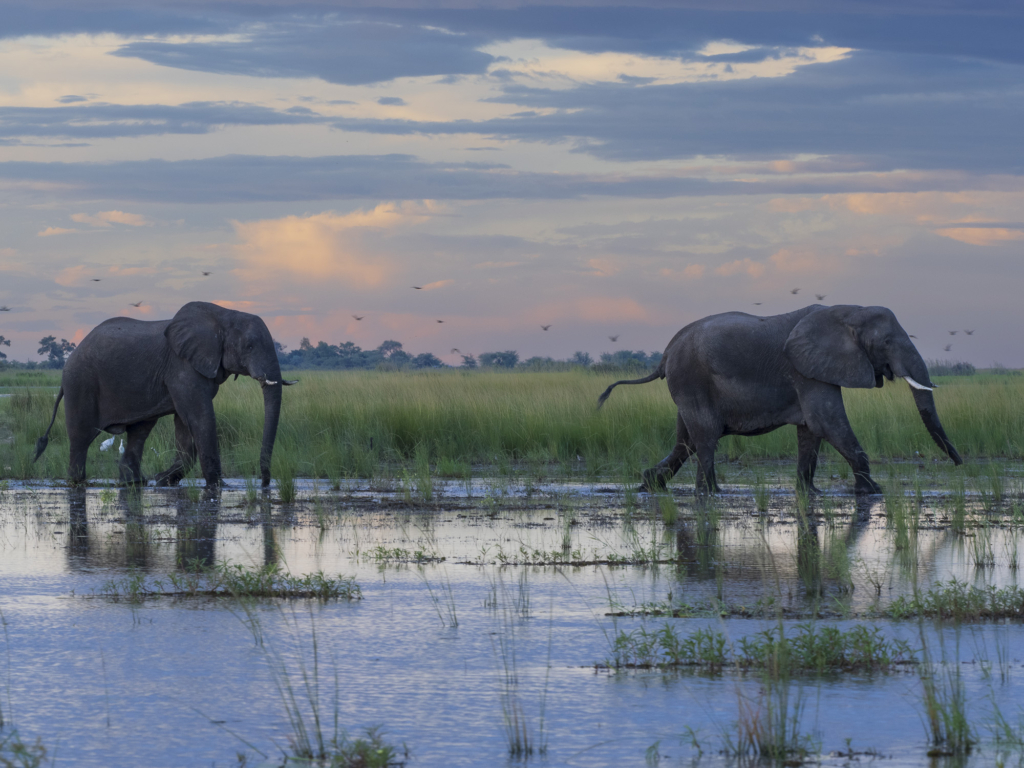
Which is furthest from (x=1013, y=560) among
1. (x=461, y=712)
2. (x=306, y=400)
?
(x=306, y=400)

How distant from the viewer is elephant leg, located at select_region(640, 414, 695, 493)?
43.7ft

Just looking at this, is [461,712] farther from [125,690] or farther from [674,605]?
[674,605]

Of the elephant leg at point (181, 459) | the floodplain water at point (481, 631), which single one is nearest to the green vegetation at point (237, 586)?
the floodplain water at point (481, 631)

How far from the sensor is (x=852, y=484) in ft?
46.2

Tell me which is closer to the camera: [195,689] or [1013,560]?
[195,689]

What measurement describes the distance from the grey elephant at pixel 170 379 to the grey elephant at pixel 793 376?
444cm

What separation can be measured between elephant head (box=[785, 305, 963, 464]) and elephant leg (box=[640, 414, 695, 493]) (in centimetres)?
141

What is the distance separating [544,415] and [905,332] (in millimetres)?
6624

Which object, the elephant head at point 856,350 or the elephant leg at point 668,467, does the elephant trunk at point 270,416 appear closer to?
the elephant leg at point 668,467

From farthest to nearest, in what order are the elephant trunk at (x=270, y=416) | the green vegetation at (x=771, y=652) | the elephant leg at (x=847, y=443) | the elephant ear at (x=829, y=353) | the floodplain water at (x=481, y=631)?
the elephant trunk at (x=270, y=416)
the elephant ear at (x=829, y=353)
the elephant leg at (x=847, y=443)
the green vegetation at (x=771, y=652)
the floodplain water at (x=481, y=631)

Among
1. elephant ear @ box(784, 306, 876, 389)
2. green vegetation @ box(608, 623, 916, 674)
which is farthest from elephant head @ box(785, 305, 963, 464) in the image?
green vegetation @ box(608, 623, 916, 674)

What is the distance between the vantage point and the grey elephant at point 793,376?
1266 centimetres

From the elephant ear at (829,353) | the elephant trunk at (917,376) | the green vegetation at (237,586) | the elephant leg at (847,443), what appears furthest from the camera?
the elephant trunk at (917,376)

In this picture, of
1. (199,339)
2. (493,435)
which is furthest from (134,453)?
(493,435)
